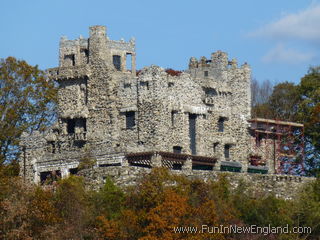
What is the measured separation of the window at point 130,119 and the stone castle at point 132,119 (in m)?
0.08

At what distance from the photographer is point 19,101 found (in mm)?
105125

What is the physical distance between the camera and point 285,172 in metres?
108

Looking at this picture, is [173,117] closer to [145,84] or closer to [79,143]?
[145,84]

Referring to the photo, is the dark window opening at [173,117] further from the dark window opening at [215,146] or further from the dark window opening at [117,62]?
the dark window opening at [117,62]

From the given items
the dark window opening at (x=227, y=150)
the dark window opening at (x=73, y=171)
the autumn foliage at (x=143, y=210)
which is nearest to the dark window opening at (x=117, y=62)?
the dark window opening at (x=73, y=171)

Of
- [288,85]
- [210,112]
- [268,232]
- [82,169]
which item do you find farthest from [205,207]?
[288,85]

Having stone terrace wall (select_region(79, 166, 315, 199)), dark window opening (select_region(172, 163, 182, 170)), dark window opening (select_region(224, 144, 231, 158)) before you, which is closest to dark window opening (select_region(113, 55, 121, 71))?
dark window opening (select_region(172, 163, 182, 170))

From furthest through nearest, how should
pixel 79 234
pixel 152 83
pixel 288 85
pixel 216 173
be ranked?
pixel 288 85, pixel 152 83, pixel 216 173, pixel 79 234

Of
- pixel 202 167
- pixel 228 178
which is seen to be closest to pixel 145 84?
pixel 202 167

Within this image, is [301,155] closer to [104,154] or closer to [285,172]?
[285,172]

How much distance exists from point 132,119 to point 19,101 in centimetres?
1002

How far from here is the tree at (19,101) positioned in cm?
10388

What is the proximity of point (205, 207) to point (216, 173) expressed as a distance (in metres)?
10.2

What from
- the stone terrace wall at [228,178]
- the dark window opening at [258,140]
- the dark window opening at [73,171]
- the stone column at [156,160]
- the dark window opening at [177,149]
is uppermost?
the dark window opening at [258,140]
